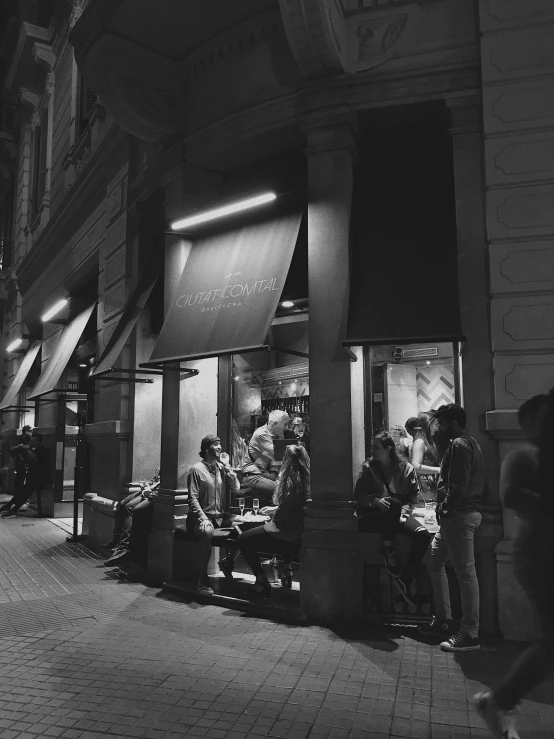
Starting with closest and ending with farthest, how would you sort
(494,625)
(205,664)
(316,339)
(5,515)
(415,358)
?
(205,664) → (494,625) → (316,339) → (415,358) → (5,515)

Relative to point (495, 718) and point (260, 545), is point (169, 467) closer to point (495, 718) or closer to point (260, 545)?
point (260, 545)

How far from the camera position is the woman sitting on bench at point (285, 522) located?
6.30m

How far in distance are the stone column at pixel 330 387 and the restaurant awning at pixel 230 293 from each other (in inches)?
22.5

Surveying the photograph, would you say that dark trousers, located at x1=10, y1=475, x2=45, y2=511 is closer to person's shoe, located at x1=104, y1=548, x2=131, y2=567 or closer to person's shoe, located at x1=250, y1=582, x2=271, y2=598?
person's shoe, located at x1=104, y1=548, x2=131, y2=567

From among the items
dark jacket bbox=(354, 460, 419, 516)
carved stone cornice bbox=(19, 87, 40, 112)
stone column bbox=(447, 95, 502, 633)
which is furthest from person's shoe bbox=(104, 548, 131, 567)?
carved stone cornice bbox=(19, 87, 40, 112)

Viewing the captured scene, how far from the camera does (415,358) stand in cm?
928

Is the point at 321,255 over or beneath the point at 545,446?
over

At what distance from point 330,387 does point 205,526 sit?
7.39 feet

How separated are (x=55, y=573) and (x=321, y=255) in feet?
19.1

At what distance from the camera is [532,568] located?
3.27 metres

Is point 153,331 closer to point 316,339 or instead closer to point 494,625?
point 316,339

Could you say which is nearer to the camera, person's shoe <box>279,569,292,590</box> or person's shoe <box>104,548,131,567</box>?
person's shoe <box>279,569,292,590</box>

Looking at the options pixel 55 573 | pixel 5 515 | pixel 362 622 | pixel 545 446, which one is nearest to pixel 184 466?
pixel 55 573

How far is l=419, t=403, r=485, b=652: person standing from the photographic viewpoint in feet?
16.7
